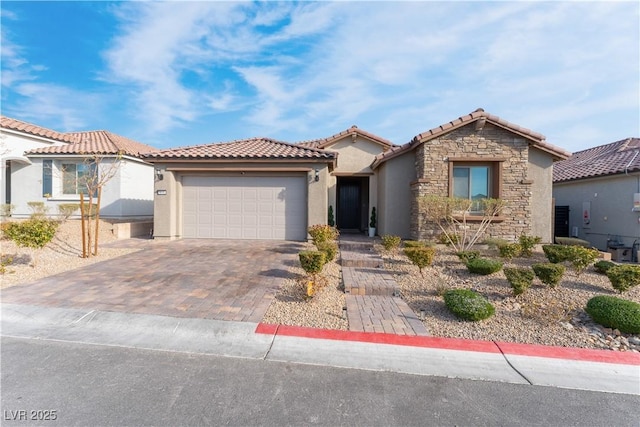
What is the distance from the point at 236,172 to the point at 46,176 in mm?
9840

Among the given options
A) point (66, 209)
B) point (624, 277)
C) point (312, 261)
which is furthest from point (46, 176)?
point (624, 277)

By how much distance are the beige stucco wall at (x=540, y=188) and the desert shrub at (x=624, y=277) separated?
558 cm

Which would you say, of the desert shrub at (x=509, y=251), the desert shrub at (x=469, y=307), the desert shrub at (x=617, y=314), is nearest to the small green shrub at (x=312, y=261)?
the desert shrub at (x=469, y=307)

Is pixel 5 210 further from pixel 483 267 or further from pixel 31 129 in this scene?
pixel 483 267

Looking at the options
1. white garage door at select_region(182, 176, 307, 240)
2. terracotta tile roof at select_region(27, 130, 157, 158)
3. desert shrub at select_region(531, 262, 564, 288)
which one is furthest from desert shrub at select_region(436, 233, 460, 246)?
terracotta tile roof at select_region(27, 130, 157, 158)

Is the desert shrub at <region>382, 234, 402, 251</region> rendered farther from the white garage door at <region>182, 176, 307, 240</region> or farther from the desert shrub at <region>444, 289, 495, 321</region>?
the desert shrub at <region>444, 289, 495, 321</region>

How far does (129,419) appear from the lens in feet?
8.83

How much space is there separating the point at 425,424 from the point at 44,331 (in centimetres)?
536

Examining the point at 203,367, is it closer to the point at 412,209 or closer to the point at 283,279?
the point at 283,279

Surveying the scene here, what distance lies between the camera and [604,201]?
12.4 meters

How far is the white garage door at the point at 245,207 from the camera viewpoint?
12242mm

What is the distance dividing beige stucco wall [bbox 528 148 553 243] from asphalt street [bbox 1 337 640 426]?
30.7ft

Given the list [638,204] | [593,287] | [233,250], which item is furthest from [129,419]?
[638,204]

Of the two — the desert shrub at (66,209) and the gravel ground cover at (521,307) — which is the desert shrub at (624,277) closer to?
the gravel ground cover at (521,307)
